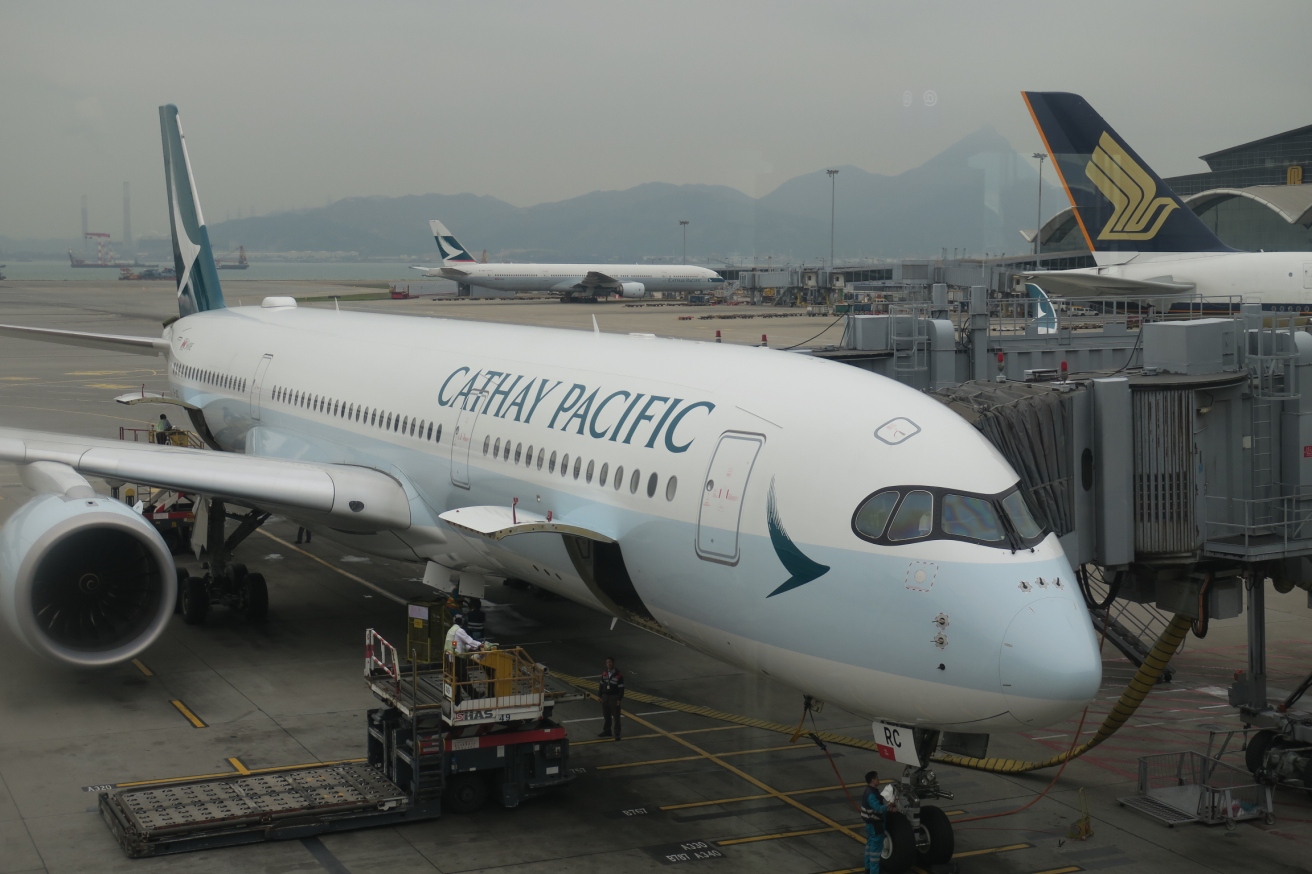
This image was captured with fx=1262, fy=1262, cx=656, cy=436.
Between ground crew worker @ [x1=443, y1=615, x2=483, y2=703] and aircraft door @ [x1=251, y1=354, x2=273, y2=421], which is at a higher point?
aircraft door @ [x1=251, y1=354, x2=273, y2=421]

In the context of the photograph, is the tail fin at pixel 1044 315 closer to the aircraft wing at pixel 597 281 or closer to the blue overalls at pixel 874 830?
the blue overalls at pixel 874 830

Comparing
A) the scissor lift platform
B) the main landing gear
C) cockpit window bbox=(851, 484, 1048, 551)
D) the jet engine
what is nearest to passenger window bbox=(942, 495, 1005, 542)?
cockpit window bbox=(851, 484, 1048, 551)

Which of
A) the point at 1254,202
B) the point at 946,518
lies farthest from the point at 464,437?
the point at 1254,202

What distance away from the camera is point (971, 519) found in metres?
10.7

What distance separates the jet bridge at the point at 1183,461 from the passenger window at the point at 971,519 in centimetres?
259

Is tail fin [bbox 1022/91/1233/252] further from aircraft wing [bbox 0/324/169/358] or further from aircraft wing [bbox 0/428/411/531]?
aircraft wing [bbox 0/324/169/358]

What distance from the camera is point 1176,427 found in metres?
14.1

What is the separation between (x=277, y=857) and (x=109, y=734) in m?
4.78

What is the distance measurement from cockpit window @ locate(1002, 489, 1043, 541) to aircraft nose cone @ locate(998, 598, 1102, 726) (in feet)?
2.87

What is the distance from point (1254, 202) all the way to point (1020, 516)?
4930 centimetres

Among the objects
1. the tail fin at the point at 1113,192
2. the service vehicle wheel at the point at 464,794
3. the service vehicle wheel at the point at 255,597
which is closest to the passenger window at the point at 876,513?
the service vehicle wheel at the point at 464,794

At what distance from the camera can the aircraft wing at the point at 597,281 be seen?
108 m

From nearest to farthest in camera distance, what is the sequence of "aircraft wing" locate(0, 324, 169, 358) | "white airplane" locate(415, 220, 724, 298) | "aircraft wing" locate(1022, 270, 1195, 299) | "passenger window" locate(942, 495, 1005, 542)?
"passenger window" locate(942, 495, 1005, 542), "aircraft wing" locate(0, 324, 169, 358), "aircraft wing" locate(1022, 270, 1195, 299), "white airplane" locate(415, 220, 724, 298)

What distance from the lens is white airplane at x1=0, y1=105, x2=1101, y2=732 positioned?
34.0 feet
